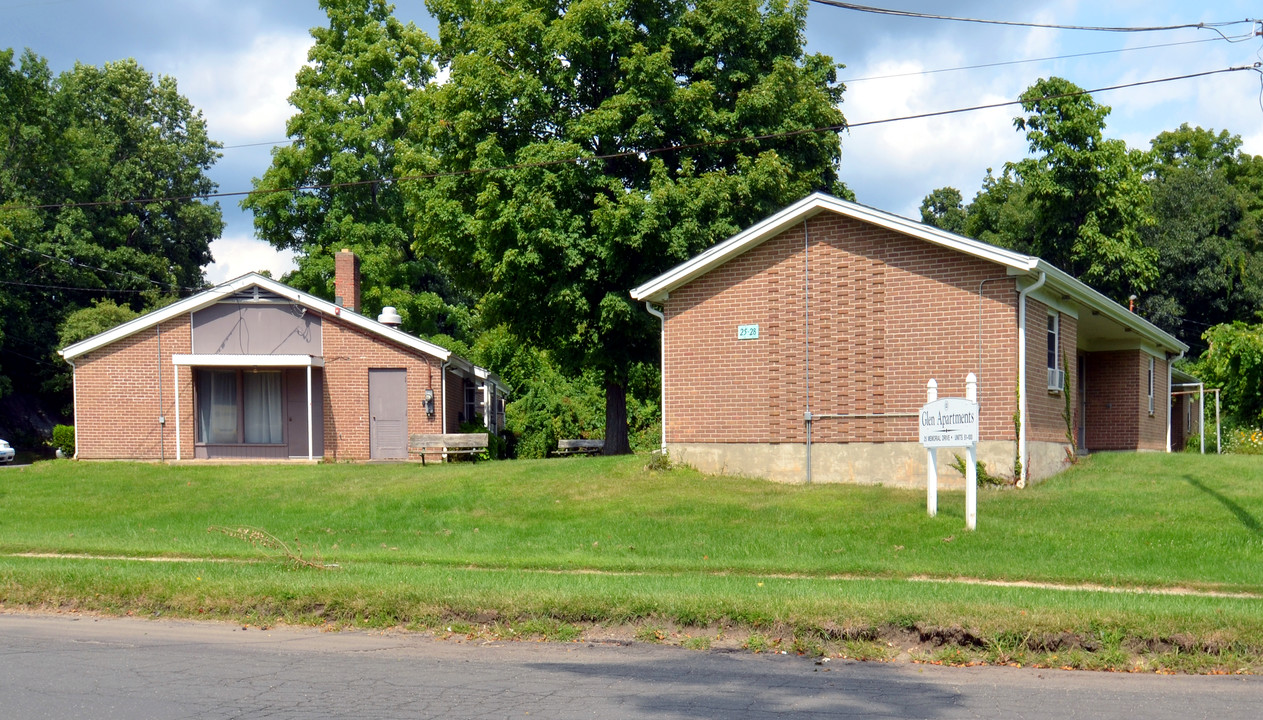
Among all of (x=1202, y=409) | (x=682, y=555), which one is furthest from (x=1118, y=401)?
(x=682, y=555)

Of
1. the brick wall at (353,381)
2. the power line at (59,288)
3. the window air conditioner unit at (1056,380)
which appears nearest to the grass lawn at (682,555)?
the window air conditioner unit at (1056,380)

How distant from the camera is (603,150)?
27703mm

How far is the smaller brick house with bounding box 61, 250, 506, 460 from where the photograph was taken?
1164 inches

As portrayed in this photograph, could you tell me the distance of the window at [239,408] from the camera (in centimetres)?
3022

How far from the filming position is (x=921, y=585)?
11938 millimetres

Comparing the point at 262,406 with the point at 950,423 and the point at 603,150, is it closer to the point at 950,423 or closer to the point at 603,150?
the point at 603,150

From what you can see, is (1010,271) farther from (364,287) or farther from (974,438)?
(364,287)

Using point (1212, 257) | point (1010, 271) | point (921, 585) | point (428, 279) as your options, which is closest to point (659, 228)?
point (1010, 271)

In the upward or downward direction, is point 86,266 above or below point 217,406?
above

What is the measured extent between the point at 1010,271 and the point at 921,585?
921 cm

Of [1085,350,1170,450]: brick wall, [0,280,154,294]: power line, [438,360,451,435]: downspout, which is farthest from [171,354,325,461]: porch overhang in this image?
[0,280,154,294]: power line

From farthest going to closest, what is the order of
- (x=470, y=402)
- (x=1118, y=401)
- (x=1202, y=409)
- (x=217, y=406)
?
(x=470, y=402)
(x=1202, y=409)
(x=217, y=406)
(x=1118, y=401)

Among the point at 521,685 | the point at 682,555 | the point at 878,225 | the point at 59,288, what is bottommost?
the point at 682,555

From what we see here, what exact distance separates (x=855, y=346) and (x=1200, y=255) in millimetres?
35350
